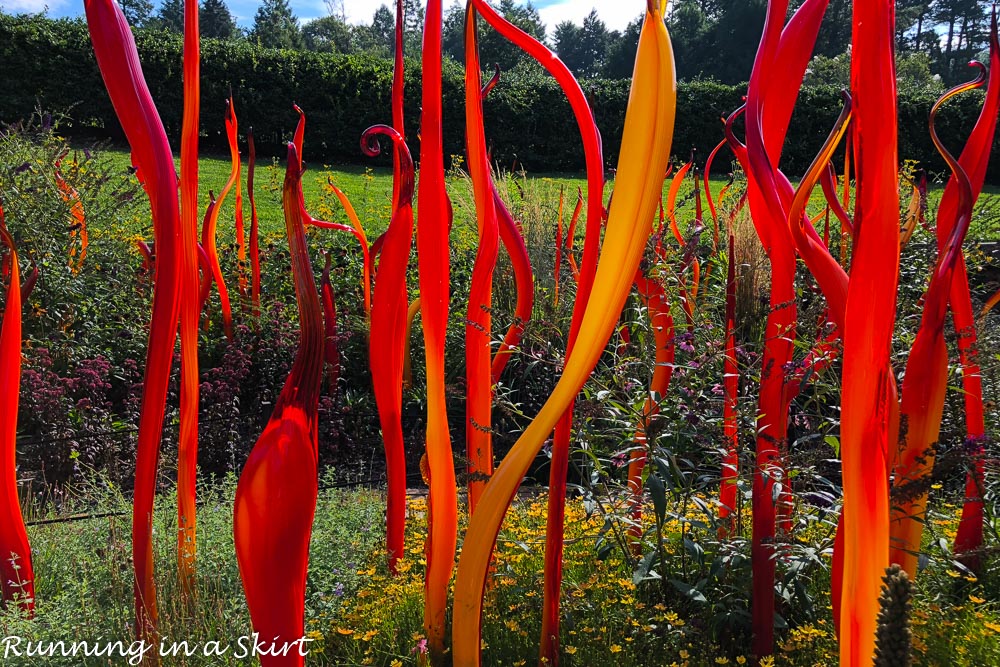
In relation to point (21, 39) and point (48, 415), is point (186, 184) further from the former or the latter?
point (21, 39)

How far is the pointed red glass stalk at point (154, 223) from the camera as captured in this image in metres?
1.22

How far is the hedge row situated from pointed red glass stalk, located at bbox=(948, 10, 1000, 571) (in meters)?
11.5

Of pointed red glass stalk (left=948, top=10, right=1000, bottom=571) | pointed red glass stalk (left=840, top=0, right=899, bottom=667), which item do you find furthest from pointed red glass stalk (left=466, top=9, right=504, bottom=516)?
pointed red glass stalk (left=948, top=10, right=1000, bottom=571)

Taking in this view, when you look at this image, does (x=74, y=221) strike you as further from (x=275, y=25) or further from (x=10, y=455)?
(x=275, y=25)

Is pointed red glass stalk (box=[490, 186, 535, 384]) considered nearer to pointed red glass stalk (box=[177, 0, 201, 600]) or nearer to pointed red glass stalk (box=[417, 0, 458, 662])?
pointed red glass stalk (box=[417, 0, 458, 662])

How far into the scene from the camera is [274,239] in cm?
644

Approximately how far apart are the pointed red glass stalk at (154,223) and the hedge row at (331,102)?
37.8 ft

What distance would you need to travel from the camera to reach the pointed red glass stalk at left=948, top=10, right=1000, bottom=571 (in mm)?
1351

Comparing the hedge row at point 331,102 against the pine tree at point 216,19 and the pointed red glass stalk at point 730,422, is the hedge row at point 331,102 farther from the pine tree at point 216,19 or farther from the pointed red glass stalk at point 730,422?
the pine tree at point 216,19

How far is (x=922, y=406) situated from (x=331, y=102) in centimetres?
1518

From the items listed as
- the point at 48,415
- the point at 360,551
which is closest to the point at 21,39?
the point at 48,415

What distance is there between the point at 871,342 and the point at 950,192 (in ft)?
2.99

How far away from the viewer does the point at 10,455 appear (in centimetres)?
165

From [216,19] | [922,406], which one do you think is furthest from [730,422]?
[216,19]
